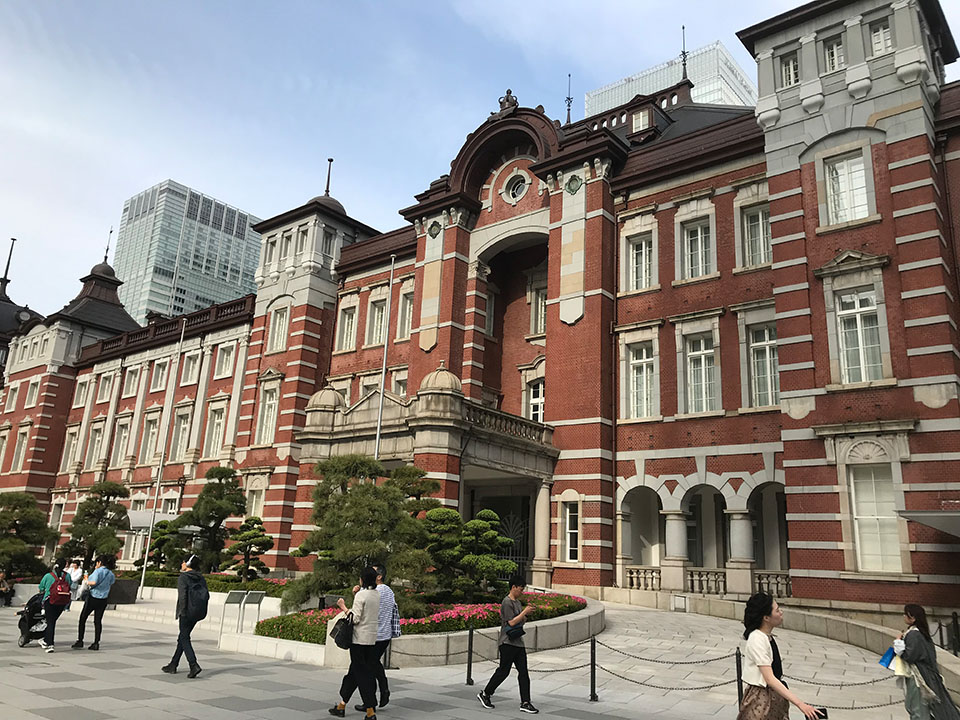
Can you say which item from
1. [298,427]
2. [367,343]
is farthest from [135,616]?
[367,343]

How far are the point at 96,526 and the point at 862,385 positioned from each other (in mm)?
25286

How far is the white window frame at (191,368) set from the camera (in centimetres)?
3772

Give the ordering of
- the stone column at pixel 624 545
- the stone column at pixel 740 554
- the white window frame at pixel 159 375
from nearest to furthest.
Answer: the stone column at pixel 740 554
the stone column at pixel 624 545
the white window frame at pixel 159 375

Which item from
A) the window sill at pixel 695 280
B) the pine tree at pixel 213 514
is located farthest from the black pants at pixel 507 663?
the pine tree at pixel 213 514

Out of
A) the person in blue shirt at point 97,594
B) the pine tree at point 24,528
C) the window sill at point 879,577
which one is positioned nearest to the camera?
the person in blue shirt at point 97,594

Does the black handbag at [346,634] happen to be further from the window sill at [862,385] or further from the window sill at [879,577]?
the window sill at [862,385]

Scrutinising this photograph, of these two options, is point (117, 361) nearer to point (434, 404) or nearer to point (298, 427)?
point (298, 427)

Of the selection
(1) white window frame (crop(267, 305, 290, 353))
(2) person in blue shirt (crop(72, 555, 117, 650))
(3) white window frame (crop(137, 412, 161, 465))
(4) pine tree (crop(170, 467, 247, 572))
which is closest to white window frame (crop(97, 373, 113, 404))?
→ (3) white window frame (crop(137, 412, 161, 465))

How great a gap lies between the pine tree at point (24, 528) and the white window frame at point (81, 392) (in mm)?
19038

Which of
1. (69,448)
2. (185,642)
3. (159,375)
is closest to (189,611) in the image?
(185,642)

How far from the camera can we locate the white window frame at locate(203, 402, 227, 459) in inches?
1377

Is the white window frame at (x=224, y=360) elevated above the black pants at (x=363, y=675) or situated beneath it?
elevated above

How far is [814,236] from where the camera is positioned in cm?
1825

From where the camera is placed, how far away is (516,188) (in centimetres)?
2688
